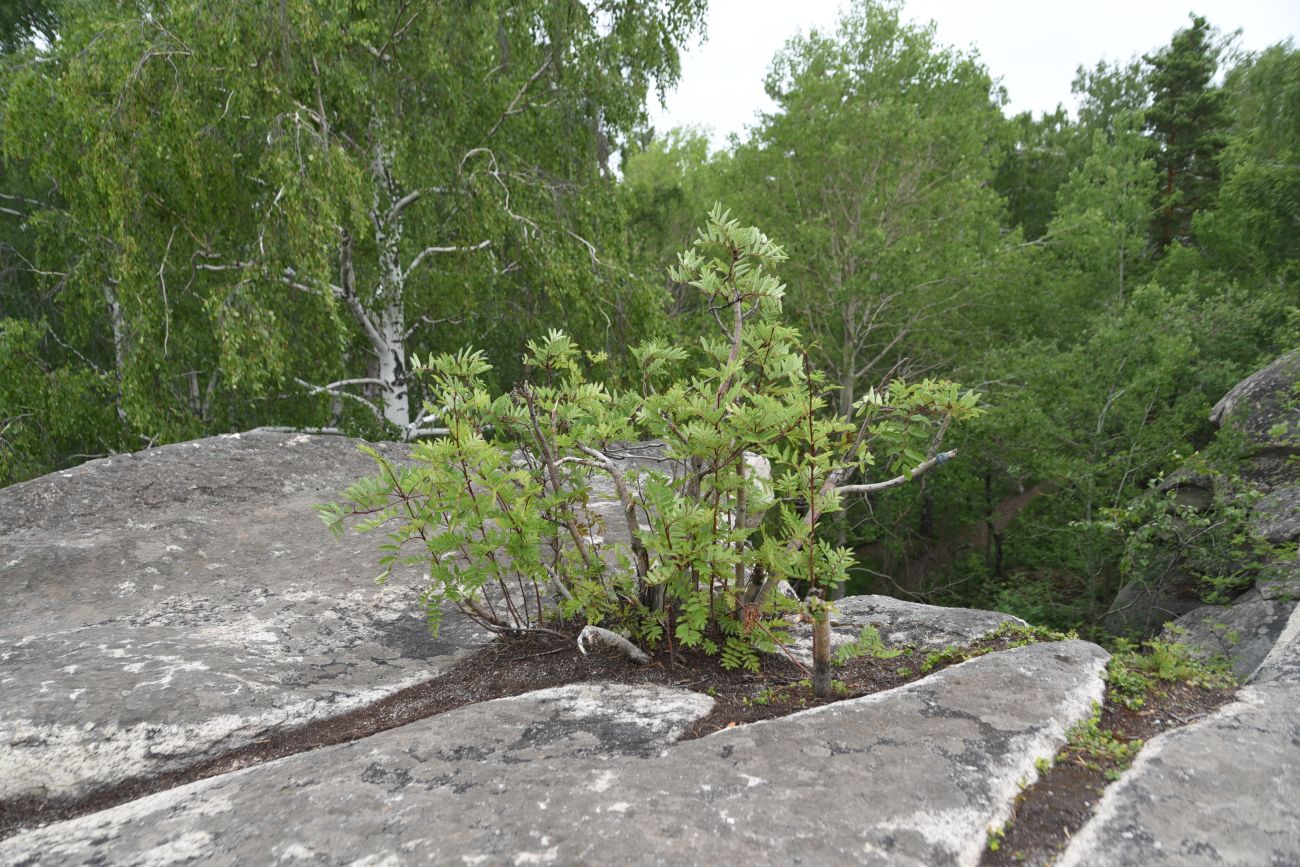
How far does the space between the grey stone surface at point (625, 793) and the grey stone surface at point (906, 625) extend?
889mm

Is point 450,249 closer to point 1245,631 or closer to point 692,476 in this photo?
point 692,476

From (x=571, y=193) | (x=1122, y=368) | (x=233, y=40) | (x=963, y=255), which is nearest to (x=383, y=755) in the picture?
(x=233, y=40)

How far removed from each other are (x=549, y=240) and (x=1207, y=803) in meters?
6.93

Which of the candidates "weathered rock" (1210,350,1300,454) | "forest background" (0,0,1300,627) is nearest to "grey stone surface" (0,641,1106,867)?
"forest background" (0,0,1300,627)

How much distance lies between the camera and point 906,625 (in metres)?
3.63

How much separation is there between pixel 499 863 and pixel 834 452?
1717 mm

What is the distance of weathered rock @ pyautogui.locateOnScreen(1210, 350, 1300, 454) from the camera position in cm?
799

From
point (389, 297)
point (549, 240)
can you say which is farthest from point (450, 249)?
point (549, 240)

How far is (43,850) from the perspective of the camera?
5.58 ft

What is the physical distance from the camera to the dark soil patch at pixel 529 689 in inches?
86.9

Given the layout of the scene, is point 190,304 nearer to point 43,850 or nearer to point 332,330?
point 332,330

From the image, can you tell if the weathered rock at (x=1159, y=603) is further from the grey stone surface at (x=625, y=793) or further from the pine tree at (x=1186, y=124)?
the pine tree at (x=1186, y=124)

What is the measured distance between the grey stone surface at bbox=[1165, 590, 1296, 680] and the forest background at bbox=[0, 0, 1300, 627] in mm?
2246

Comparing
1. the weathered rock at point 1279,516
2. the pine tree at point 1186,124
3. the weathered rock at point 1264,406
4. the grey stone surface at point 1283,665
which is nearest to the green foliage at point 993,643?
the grey stone surface at point 1283,665
